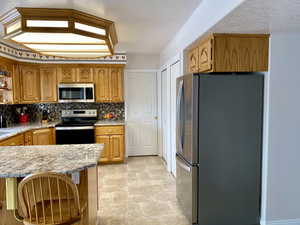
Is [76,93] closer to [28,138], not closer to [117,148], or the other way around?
[28,138]

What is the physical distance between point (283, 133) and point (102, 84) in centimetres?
348

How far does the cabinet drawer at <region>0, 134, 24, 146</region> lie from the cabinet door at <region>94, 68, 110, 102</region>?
5.27 ft

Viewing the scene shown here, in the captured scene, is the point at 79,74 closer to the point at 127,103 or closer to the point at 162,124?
the point at 127,103

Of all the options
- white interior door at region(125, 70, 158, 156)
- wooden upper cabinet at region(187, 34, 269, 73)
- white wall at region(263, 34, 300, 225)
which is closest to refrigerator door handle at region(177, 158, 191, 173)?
white wall at region(263, 34, 300, 225)

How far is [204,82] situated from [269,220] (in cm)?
169

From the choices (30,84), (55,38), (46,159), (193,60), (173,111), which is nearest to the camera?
(46,159)

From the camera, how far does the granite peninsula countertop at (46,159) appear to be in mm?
1665

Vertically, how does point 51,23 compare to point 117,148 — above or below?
above

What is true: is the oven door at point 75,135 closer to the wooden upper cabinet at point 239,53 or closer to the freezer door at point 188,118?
the freezer door at point 188,118

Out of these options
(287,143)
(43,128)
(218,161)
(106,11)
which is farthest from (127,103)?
(287,143)

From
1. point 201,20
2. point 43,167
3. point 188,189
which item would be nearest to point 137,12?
point 201,20

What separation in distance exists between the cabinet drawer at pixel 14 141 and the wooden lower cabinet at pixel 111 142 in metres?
1.32

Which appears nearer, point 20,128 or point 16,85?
point 20,128

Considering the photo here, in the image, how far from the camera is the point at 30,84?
14.4 ft
